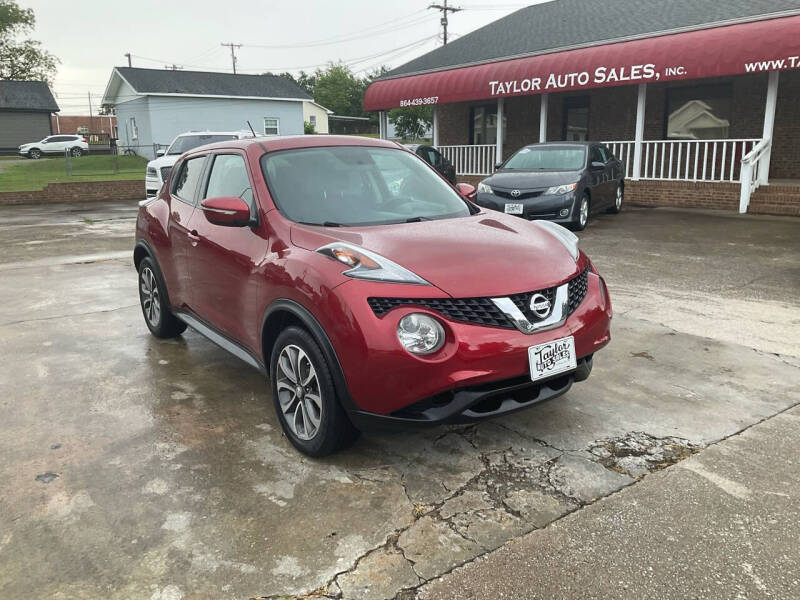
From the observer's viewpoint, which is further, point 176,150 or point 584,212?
point 176,150

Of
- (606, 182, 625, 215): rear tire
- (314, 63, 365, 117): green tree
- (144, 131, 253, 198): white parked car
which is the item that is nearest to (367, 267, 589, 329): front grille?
(606, 182, 625, 215): rear tire

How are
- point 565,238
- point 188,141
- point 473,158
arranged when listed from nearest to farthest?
1. point 565,238
2. point 188,141
3. point 473,158

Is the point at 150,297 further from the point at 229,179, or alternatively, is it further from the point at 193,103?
the point at 193,103

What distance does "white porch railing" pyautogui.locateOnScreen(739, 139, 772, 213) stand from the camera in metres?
Result: 13.1

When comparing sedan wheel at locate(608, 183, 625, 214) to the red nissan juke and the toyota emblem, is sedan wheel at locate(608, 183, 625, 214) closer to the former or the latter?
the red nissan juke

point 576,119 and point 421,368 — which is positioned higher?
point 576,119

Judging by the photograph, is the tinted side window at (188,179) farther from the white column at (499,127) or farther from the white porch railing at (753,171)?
the white column at (499,127)

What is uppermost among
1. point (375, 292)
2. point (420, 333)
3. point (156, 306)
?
point (375, 292)

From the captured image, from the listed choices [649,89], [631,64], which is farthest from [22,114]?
[631,64]

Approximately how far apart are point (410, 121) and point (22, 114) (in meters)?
26.7

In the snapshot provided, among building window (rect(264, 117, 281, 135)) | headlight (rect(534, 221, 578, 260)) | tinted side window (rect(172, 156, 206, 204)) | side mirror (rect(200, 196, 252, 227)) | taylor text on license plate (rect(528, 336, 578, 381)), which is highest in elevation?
building window (rect(264, 117, 281, 135))

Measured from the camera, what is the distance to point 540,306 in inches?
121

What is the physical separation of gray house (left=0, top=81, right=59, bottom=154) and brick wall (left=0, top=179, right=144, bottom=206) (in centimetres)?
2864

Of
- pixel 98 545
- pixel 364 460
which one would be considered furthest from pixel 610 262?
pixel 98 545
